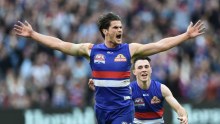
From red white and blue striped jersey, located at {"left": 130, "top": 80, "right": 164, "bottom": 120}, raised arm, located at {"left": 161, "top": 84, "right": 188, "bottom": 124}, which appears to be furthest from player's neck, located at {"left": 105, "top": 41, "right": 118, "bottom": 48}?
red white and blue striped jersey, located at {"left": 130, "top": 80, "right": 164, "bottom": 120}

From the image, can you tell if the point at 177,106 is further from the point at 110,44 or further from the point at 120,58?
the point at 110,44

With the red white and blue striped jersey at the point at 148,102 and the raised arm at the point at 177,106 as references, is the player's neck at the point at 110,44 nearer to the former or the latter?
the raised arm at the point at 177,106

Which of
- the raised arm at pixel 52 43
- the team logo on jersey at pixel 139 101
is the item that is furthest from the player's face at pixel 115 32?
the team logo on jersey at pixel 139 101

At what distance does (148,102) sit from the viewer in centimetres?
1406

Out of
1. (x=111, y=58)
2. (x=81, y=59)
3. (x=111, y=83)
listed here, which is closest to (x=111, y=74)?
(x=111, y=83)

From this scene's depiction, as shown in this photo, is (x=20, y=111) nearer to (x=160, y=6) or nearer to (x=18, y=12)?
(x=18, y=12)

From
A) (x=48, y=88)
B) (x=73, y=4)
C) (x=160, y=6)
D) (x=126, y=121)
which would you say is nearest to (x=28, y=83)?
(x=48, y=88)

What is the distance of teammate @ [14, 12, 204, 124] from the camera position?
488 inches

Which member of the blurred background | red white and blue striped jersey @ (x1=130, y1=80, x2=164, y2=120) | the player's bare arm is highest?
the blurred background

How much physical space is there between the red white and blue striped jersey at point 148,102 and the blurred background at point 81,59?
19.2 feet

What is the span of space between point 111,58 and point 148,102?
1.89m

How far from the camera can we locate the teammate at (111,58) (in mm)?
12391

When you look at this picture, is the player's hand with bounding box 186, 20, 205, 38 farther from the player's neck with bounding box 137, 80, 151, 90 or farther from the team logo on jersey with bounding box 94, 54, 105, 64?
the player's neck with bounding box 137, 80, 151, 90

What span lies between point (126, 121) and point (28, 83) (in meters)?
9.53
